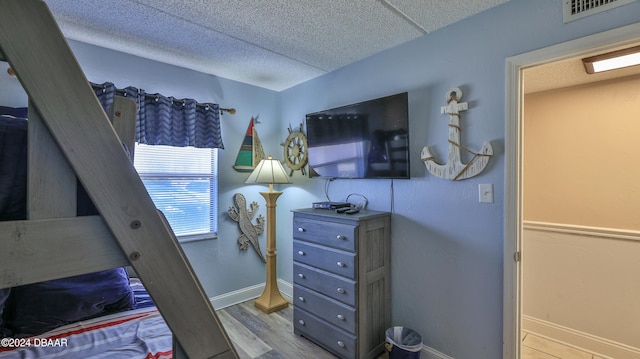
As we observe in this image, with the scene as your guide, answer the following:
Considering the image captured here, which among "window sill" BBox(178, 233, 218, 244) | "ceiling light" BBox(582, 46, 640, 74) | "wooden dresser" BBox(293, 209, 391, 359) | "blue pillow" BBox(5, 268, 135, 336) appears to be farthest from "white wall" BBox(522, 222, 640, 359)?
"blue pillow" BBox(5, 268, 135, 336)

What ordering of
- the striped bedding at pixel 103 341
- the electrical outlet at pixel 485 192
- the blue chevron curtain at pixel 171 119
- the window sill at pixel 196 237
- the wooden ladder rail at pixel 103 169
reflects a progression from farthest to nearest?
the window sill at pixel 196 237 → the blue chevron curtain at pixel 171 119 → the electrical outlet at pixel 485 192 → the striped bedding at pixel 103 341 → the wooden ladder rail at pixel 103 169

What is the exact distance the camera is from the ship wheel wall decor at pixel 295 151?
305 cm

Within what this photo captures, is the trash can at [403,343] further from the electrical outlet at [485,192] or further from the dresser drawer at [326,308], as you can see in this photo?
the electrical outlet at [485,192]

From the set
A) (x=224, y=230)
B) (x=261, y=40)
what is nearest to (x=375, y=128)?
(x=261, y=40)

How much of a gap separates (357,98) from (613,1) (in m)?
1.61

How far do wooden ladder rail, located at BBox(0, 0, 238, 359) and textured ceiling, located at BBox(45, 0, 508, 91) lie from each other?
4.57 ft

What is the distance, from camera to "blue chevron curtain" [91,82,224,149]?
2.39m

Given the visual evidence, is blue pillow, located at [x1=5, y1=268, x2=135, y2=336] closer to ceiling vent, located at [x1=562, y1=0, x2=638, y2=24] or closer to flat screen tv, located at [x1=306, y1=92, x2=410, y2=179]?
flat screen tv, located at [x1=306, y1=92, x2=410, y2=179]

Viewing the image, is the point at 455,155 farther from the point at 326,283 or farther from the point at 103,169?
the point at 103,169

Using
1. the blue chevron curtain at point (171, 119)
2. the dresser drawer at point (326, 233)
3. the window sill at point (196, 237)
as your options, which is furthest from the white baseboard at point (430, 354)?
the blue chevron curtain at point (171, 119)

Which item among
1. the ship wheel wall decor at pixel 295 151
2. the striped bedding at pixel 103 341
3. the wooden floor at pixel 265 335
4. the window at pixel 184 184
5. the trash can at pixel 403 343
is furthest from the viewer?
the ship wheel wall decor at pixel 295 151

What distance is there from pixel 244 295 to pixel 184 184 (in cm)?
137

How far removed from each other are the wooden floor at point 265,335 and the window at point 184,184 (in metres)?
0.85

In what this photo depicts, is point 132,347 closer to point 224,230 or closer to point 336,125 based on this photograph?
point 224,230
